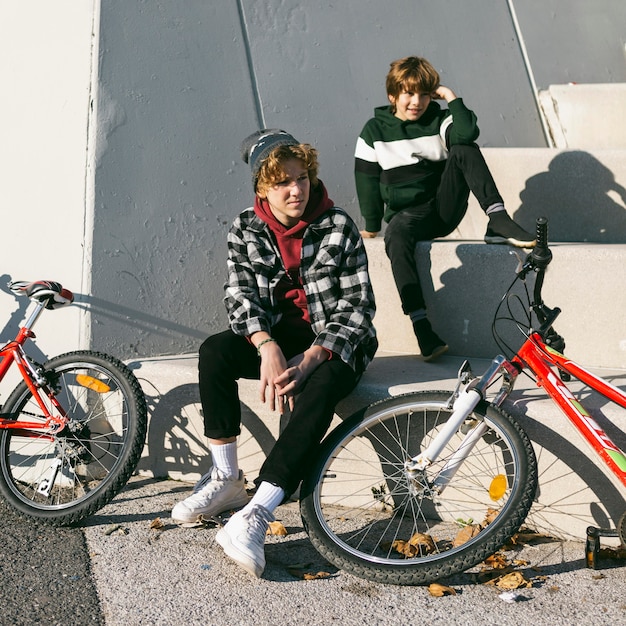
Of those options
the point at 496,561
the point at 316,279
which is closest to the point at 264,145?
the point at 316,279

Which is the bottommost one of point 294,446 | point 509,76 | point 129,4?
point 294,446

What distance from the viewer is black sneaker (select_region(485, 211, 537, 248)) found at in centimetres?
433

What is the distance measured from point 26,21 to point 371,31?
2.19 m

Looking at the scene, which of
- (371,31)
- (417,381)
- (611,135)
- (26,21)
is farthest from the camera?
(611,135)

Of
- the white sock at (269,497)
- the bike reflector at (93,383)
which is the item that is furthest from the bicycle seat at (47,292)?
the white sock at (269,497)

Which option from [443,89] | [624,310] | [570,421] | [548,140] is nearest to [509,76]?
[548,140]

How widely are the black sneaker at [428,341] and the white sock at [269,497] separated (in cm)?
127

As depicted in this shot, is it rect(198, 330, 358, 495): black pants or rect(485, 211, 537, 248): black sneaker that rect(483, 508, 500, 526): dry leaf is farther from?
rect(485, 211, 537, 248): black sneaker

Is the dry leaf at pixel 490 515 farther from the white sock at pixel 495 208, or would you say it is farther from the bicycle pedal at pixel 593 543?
the white sock at pixel 495 208

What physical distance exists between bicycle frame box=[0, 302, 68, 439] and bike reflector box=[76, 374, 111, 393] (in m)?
0.16

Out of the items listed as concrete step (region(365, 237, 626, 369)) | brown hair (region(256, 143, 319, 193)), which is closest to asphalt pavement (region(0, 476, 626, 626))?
concrete step (region(365, 237, 626, 369))

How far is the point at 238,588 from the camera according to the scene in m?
3.16

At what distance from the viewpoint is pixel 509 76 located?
6441 millimetres

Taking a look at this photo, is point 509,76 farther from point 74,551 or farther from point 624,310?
point 74,551
